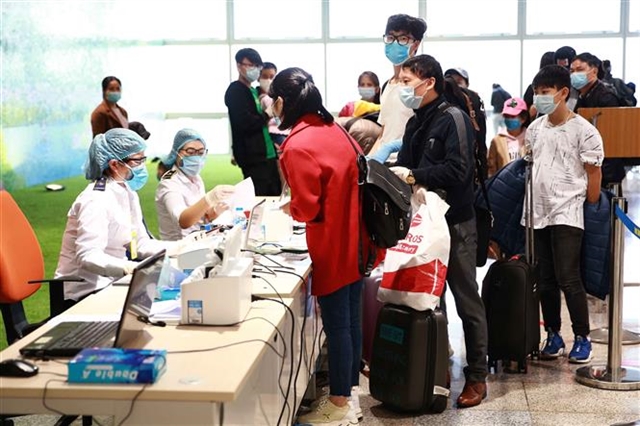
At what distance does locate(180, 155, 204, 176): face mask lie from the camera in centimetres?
471

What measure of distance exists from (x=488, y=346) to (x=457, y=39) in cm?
1151

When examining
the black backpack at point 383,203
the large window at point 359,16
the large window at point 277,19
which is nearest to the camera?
the black backpack at point 383,203

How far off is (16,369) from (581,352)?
330 cm

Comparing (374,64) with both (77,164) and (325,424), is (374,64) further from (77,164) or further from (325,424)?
(325,424)

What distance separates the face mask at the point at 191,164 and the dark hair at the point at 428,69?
1234mm

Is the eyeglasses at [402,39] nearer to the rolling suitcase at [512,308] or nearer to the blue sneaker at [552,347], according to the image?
the rolling suitcase at [512,308]

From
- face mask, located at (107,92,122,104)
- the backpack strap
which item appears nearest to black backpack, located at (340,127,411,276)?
the backpack strap

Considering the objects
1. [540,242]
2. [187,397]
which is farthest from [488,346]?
[187,397]

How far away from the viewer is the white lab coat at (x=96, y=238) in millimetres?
3736

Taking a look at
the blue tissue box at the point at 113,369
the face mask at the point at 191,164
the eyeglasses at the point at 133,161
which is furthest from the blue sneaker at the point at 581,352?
the blue tissue box at the point at 113,369

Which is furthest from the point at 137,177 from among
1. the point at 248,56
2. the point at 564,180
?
the point at 248,56

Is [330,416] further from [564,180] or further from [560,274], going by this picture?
[564,180]

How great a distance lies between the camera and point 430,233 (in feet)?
13.0

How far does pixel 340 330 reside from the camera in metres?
3.77
